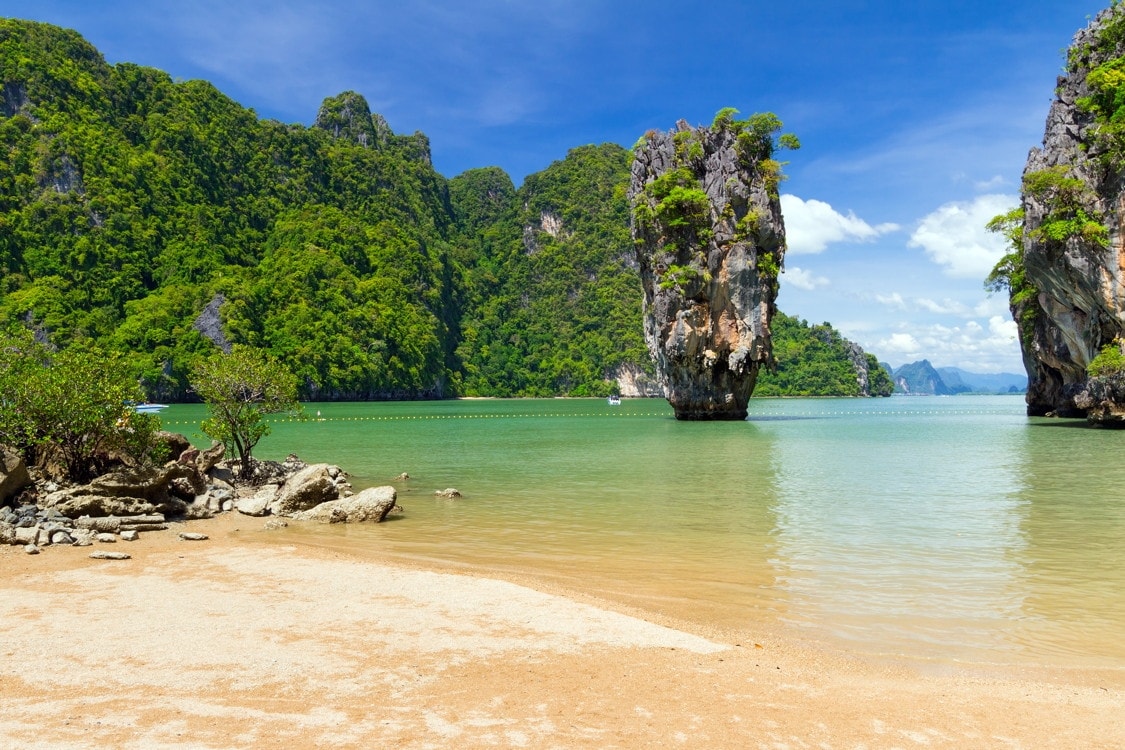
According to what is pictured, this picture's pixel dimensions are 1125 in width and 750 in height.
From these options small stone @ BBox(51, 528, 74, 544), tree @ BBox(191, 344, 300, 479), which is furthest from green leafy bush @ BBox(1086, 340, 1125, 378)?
small stone @ BBox(51, 528, 74, 544)

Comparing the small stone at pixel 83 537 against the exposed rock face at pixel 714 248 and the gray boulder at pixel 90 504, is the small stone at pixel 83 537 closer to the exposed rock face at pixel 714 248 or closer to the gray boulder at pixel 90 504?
the gray boulder at pixel 90 504

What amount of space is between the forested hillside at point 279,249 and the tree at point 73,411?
137 feet

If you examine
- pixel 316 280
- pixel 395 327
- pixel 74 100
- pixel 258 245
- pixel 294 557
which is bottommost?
pixel 294 557

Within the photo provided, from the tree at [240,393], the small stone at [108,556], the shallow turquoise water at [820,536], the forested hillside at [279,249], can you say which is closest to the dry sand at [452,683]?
the shallow turquoise water at [820,536]

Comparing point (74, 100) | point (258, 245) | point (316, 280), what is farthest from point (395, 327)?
point (74, 100)

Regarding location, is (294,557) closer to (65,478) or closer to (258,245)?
(65,478)

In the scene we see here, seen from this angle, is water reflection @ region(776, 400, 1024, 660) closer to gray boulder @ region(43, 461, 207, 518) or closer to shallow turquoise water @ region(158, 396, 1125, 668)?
shallow turquoise water @ region(158, 396, 1125, 668)

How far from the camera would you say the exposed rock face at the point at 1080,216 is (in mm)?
34062

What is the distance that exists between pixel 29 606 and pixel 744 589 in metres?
8.26

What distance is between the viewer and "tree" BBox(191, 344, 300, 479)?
58.6 ft

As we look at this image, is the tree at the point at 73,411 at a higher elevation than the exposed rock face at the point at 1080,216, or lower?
lower

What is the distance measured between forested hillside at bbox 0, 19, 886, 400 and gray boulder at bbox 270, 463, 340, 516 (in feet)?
133

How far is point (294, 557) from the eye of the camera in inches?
411

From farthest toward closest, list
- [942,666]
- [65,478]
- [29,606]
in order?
[65,478]
[29,606]
[942,666]
